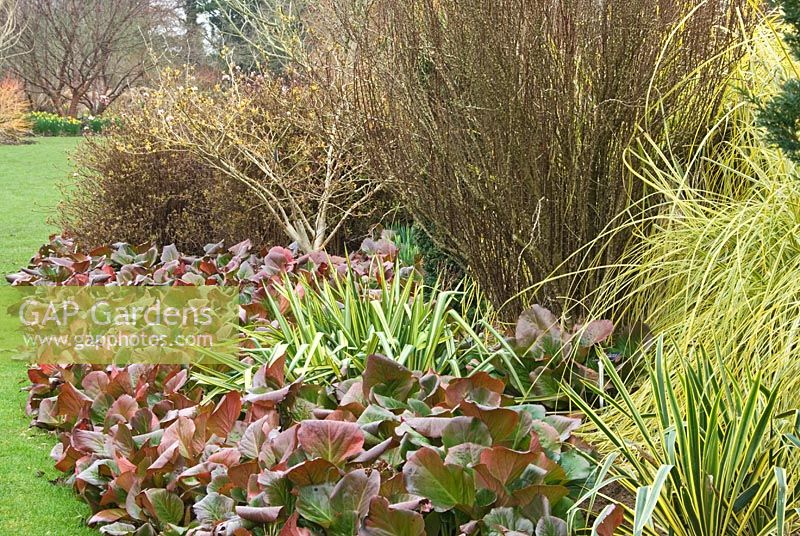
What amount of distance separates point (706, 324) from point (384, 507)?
52.7 inches

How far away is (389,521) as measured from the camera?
2.44m

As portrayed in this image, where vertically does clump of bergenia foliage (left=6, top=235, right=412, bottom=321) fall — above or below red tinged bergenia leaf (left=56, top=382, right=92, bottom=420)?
above

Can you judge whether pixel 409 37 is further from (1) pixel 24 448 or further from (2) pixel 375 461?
(1) pixel 24 448

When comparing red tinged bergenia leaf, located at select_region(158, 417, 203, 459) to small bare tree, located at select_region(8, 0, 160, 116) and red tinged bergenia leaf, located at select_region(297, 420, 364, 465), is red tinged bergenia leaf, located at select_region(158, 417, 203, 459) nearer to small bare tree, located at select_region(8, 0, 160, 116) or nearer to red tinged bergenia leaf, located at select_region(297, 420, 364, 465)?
red tinged bergenia leaf, located at select_region(297, 420, 364, 465)

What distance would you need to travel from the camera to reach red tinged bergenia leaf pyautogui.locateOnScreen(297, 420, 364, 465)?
273cm

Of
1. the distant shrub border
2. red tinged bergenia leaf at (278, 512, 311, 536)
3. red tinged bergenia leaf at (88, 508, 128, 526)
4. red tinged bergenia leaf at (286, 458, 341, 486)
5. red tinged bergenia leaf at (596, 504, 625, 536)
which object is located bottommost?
the distant shrub border

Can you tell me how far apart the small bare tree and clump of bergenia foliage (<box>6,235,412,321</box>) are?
23.4 metres

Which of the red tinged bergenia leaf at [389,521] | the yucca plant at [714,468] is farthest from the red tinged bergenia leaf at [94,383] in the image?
the yucca plant at [714,468]

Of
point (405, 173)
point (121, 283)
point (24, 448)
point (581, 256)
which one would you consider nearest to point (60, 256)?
point (121, 283)

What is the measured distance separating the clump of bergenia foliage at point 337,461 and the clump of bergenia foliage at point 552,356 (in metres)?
0.30

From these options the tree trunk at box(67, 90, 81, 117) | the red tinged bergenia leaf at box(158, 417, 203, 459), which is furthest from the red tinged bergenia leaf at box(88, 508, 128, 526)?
the tree trunk at box(67, 90, 81, 117)

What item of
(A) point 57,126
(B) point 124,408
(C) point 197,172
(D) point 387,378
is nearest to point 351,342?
(D) point 387,378

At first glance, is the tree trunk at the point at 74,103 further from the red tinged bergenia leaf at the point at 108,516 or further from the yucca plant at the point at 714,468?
the yucca plant at the point at 714,468

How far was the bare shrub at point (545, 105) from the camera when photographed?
3455 millimetres
